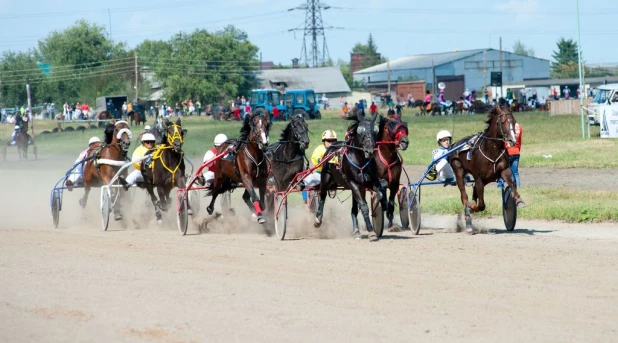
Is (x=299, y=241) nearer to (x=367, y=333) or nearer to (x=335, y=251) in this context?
(x=335, y=251)

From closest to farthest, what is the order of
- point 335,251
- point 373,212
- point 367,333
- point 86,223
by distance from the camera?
point 367,333 < point 335,251 < point 373,212 < point 86,223

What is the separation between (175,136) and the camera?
16.0 m

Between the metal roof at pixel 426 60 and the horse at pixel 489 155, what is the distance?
89.1 metres

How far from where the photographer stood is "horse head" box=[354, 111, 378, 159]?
512 inches

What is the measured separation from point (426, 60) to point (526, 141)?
2976 inches

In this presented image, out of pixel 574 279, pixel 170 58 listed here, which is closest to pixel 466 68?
pixel 170 58

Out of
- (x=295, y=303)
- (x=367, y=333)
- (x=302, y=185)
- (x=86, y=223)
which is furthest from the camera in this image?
(x=86, y=223)

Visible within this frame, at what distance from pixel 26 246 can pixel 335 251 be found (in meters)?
4.24

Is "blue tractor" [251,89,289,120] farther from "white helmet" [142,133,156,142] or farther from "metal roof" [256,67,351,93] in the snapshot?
"white helmet" [142,133,156,142]

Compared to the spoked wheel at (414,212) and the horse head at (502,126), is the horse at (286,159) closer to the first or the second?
the spoked wheel at (414,212)

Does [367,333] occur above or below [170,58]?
below

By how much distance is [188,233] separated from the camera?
15578 millimetres

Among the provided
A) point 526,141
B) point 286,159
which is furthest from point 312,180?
point 526,141

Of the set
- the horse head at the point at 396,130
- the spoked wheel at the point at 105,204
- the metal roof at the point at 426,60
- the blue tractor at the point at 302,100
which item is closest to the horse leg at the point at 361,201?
the horse head at the point at 396,130
